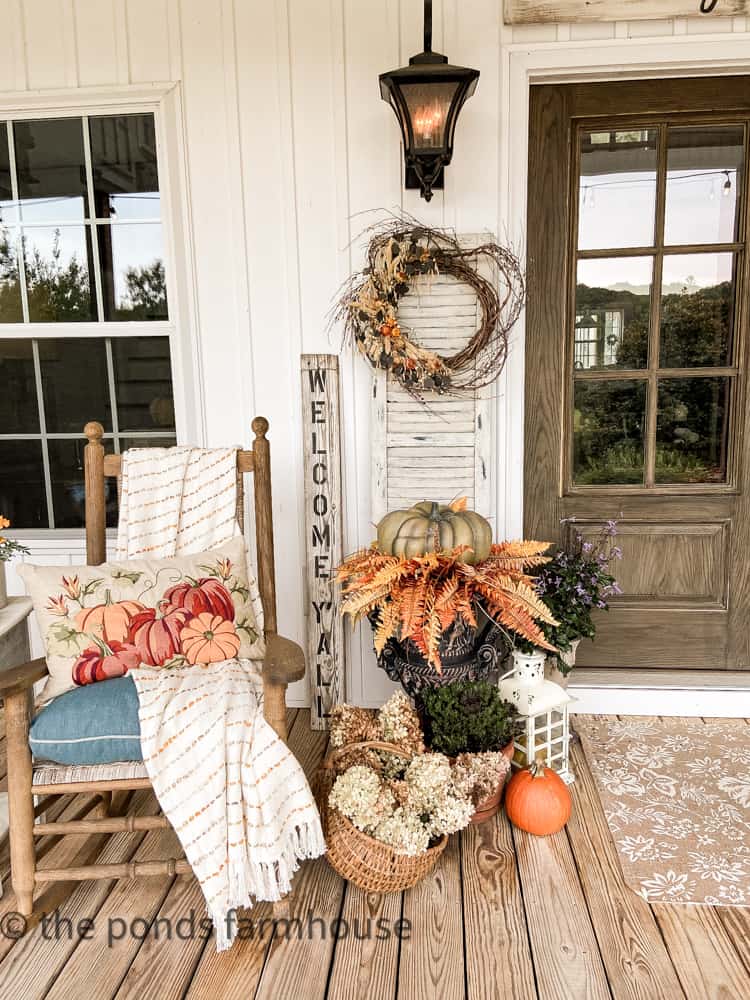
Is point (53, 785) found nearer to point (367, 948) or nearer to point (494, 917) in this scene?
point (367, 948)

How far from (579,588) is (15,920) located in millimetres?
1835

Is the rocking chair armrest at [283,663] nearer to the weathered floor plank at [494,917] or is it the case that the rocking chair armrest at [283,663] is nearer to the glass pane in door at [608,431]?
the weathered floor plank at [494,917]

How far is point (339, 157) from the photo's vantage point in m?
2.62

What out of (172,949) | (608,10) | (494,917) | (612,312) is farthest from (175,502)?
(608,10)

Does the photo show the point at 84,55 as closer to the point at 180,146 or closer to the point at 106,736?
the point at 180,146

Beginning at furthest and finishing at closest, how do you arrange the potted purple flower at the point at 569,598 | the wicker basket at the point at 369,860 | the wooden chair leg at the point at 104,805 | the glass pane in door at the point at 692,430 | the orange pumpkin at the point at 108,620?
the glass pane in door at the point at 692,430 → the potted purple flower at the point at 569,598 → the wooden chair leg at the point at 104,805 → the orange pumpkin at the point at 108,620 → the wicker basket at the point at 369,860

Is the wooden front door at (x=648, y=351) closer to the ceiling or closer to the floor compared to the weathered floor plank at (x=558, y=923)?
closer to the ceiling

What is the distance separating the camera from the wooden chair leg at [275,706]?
179cm

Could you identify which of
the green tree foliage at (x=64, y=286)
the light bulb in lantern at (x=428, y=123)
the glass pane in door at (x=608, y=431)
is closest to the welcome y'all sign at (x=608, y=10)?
the light bulb in lantern at (x=428, y=123)

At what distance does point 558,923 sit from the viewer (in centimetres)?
180

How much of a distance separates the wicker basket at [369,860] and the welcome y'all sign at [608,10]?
96.6 inches

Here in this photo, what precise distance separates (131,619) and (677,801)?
5.45 feet

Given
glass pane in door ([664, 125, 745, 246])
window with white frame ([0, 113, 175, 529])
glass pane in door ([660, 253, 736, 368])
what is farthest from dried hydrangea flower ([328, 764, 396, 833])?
glass pane in door ([664, 125, 745, 246])

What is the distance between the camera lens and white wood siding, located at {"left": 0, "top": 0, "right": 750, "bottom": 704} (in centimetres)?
253
